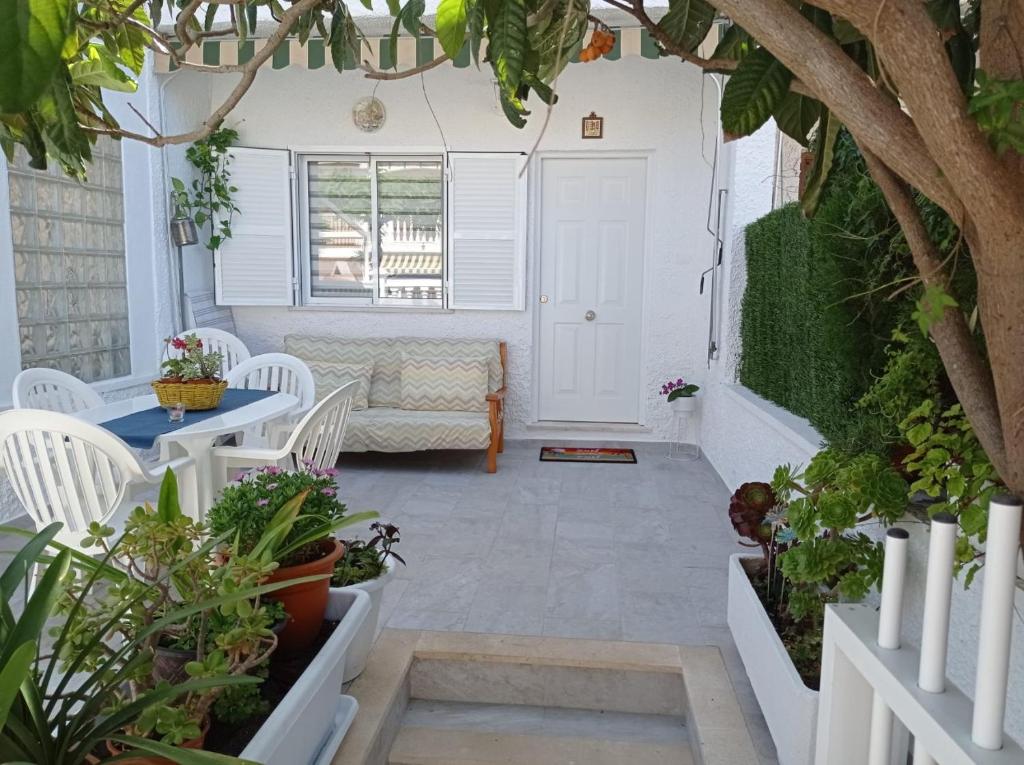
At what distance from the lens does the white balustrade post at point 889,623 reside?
1.04 m

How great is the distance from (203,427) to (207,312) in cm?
318

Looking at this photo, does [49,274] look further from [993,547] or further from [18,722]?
[993,547]

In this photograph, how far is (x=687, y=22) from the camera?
4.00 ft

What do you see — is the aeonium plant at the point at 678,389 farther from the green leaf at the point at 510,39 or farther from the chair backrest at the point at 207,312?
the green leaf at the point at 510,39

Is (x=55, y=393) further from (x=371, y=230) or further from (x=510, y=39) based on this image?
(x=510, y=39)

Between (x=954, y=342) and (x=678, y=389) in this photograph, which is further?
(x=678, y=389)

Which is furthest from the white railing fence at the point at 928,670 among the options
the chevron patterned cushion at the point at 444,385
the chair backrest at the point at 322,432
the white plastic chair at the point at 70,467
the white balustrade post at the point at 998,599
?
the chevron patterned cushion at the point at 444,385

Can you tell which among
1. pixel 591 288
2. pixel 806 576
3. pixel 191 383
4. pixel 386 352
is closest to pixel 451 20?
pixel 806 576

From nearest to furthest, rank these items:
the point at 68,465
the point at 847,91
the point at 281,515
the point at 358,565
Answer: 1. the point at 847,91
2. the point at 281,515
3. the point at 358,565
4. the point at 68,465

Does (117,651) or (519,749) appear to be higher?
(117,651)

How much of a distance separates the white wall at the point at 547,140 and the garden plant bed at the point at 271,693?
4443 millimetres

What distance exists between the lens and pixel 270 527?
1630 mm

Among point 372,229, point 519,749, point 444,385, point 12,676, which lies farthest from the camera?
point 372,229

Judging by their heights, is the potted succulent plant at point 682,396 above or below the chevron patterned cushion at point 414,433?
above
